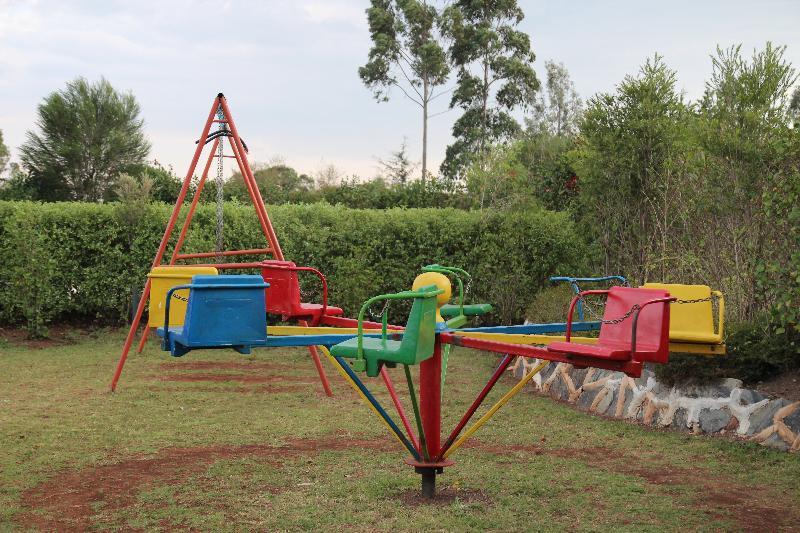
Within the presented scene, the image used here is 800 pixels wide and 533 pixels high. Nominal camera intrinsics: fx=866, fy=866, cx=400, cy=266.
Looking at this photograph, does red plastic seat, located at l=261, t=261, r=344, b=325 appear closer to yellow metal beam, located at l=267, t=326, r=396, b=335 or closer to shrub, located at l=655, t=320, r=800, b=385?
yellow metal beam, located at l=267, t=326, r=396, b=335

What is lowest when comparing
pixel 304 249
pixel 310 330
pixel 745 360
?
pixel 745 360

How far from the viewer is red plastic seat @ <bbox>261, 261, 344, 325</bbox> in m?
6.86

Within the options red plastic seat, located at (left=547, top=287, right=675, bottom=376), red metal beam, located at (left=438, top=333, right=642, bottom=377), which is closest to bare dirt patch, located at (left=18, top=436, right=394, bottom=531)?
red metal beam, located at (left=438, top=333, right=642, bottom=377)

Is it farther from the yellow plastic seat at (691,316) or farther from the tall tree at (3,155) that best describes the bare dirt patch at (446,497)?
the tall tree at (3,155)

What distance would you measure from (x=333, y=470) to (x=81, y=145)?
106 ft

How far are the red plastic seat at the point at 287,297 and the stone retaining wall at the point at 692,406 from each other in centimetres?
263

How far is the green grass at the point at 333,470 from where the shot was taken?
479 cm

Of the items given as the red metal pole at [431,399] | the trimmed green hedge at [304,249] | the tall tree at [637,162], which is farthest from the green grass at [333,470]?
the trimmed green hedge at [304,249]

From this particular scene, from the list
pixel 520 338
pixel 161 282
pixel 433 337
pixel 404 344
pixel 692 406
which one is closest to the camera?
pixel 404 344

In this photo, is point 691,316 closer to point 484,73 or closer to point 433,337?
point 433,337

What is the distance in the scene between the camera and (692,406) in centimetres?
698

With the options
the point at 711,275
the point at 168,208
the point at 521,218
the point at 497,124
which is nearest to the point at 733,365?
the point at 711,275

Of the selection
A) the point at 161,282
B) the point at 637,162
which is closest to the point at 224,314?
the point at 161,282

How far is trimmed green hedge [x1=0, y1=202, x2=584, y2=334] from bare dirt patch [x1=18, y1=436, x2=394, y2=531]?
6347mm
